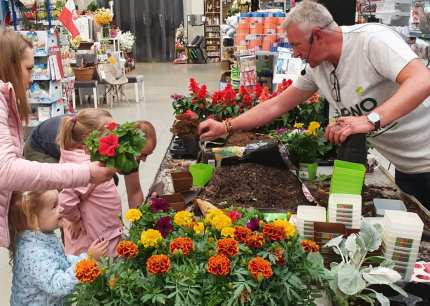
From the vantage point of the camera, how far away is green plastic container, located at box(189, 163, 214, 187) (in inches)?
88.5

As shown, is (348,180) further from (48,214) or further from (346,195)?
(48,214)

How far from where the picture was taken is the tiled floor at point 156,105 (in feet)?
15.7

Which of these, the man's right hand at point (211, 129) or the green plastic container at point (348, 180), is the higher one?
the green plastic container at point (348, 180)

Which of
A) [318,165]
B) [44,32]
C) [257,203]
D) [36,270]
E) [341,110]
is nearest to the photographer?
[36,270]

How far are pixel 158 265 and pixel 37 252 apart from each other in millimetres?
851

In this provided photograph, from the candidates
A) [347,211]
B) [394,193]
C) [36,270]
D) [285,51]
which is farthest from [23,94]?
[285,51]

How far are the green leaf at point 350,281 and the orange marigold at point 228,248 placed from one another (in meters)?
0.29

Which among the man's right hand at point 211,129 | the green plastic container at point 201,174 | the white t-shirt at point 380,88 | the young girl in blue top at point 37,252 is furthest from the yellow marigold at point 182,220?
the man's right hand at point 211,129

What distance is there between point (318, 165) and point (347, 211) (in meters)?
1.13

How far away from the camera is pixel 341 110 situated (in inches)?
91.6

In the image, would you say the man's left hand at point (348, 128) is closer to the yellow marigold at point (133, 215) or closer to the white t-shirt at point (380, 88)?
the white t-shirt at point (380, 88)

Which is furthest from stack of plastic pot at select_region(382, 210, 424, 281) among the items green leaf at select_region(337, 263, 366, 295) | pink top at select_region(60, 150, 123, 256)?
pink top at select_region(60, 150, 123, 256)

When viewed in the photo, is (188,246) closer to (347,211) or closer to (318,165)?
(347,211)

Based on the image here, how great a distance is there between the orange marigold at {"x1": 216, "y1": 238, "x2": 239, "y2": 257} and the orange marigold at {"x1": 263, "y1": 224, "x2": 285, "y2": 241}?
0.31ft
